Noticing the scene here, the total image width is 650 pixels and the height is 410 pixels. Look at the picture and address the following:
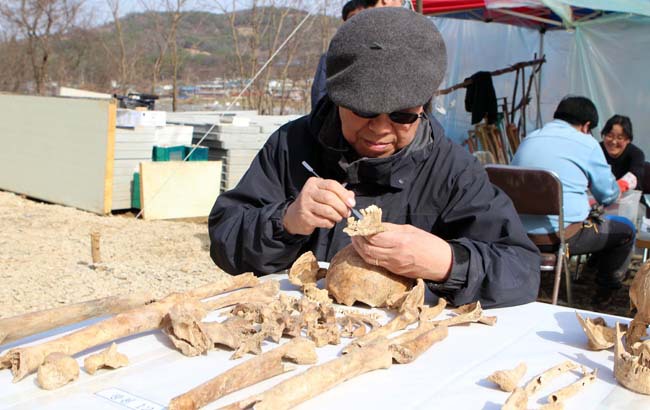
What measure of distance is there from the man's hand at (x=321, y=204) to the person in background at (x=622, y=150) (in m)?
4.58

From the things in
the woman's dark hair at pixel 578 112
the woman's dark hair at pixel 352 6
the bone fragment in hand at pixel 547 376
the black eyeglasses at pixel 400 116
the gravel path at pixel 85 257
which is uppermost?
the woman's dark hair at pixel 352 6

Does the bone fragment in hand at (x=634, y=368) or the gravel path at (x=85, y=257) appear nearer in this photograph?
the bone fragment in hand at (x=634, y=368)

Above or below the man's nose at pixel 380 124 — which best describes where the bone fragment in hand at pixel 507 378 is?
below

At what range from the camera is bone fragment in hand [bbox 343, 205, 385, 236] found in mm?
1424

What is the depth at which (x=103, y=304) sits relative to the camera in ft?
4.43

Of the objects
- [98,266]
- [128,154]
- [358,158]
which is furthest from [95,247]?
[358,158]

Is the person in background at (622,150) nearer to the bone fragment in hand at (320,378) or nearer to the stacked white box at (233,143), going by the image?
the stacked white box at (233,143)

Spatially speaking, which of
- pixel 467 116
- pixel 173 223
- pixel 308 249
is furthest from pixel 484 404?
pixel 467 116

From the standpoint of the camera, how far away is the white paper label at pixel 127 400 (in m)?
0.99

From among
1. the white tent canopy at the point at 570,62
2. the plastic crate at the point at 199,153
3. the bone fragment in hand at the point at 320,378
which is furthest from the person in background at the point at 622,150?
the bone fragment in hand at the point at 320,378

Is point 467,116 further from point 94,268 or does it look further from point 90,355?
point 90,355

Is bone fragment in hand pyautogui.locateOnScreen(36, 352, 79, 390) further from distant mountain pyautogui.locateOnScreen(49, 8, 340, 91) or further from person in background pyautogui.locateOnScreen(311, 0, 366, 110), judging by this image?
distant mountain pyautogui.locateOnScreen(49, 8, 340, 91)

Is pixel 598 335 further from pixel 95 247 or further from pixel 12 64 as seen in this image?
pixel 12 64

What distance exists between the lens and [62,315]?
1.27 meters
